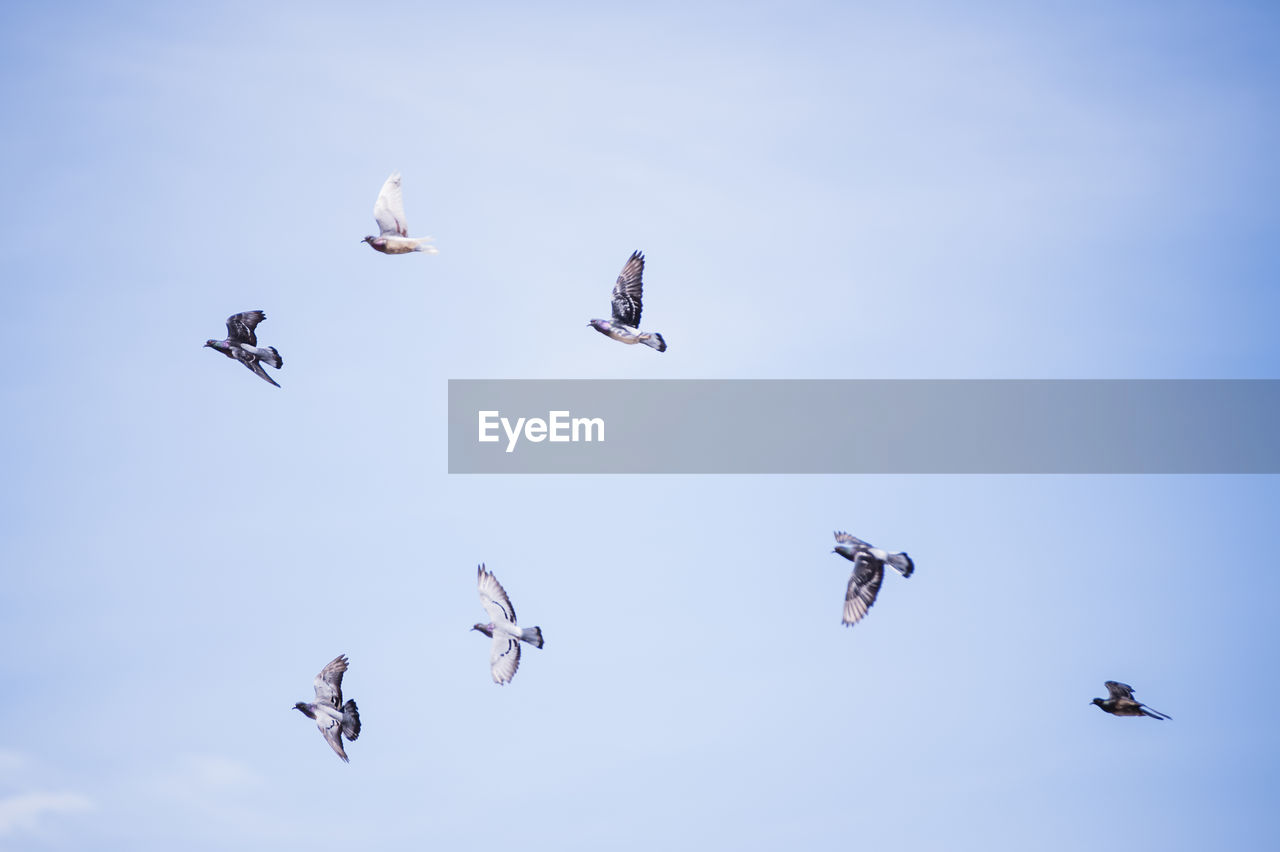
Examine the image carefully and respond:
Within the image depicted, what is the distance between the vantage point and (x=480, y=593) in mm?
43469

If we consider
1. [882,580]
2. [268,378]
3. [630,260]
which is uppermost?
[630,260]

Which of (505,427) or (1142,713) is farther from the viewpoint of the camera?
(505,427)

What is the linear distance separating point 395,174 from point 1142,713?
2115 cm

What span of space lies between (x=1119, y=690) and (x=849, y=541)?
702 centimetres

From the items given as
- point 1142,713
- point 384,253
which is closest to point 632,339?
point 384,253

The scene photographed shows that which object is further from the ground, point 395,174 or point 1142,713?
point 395,174

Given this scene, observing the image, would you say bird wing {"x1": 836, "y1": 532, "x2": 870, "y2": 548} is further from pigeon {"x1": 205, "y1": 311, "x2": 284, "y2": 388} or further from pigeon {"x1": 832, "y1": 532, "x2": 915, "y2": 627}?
pigeon {"x1": 205, "y1": 311, "x2": 284, "y2": 388}

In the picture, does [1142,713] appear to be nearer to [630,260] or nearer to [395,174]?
[630,260]

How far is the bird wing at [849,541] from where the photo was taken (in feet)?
137

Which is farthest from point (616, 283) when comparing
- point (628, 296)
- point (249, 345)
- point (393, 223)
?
point (249, 345)

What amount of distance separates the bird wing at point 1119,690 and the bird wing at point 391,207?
1922 cm

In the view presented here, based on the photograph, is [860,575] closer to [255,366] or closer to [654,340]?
[654,340]

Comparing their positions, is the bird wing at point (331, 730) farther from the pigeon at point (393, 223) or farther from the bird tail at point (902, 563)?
the bird tail at point (902, 563)

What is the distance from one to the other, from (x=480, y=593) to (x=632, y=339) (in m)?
6.82
